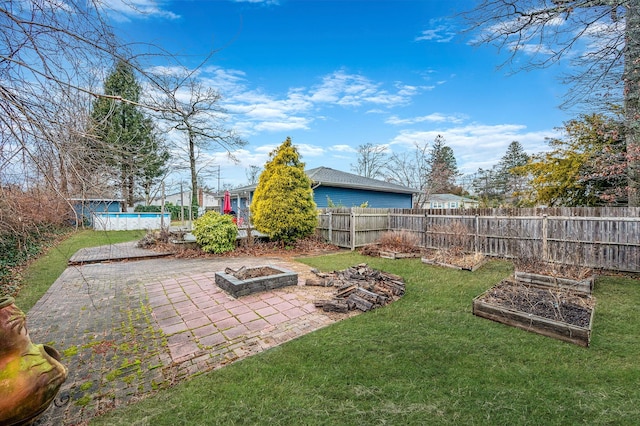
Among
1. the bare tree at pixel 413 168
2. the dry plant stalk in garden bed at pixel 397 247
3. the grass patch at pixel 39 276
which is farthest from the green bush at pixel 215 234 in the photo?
the bare tree at pixel 413 168

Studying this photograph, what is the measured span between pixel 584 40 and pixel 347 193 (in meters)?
10.8

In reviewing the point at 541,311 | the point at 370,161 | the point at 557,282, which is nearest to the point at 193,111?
the point at 541,311

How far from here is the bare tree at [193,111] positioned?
2.04 metres

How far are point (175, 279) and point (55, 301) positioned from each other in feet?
6.00

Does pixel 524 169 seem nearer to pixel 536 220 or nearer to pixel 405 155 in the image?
pixel 536 220

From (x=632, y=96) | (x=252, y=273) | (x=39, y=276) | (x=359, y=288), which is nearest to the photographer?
(x=359, y=288)

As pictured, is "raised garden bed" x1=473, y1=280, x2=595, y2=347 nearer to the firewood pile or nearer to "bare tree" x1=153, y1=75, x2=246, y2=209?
the firewood pile

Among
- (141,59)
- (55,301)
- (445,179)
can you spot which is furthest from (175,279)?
(445,179)

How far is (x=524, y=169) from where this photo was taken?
31.8 feet

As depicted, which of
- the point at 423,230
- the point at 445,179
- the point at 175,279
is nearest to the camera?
the point at 175,279

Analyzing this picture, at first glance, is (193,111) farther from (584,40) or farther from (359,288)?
(584,40)

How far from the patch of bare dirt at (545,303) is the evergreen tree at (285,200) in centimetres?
629

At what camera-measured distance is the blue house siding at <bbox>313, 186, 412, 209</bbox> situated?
14664mm

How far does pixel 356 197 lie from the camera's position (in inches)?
637
